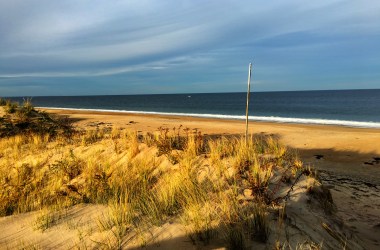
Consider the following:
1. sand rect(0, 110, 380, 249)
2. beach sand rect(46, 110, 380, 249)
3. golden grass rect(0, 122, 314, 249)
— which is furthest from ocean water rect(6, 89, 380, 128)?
golden grass rect(0, 122, 314, 249)

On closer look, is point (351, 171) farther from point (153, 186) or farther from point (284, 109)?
point (284, 109)

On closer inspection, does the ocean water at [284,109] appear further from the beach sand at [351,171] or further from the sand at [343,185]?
the sand at [343,185]

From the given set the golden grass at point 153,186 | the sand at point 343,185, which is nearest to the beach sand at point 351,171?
the sand at point 343,185

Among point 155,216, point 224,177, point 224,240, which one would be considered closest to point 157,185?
point 224,177

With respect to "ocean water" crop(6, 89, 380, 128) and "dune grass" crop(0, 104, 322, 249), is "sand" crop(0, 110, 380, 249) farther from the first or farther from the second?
"ocean water" crop(6, 89, 380, 128)

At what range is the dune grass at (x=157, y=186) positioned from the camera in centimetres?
376

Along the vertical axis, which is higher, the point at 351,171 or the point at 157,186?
the point at 157,186

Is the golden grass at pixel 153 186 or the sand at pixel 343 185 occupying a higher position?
the golden grass at pixel 153 186

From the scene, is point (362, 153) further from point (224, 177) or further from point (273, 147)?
point (224, 177)

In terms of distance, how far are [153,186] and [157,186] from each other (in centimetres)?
17

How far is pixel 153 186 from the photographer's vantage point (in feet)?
19.3

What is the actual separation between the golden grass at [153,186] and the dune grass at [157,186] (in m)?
0.01

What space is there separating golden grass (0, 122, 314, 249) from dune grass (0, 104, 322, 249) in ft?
0.04

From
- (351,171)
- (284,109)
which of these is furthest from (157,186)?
(284,109)
